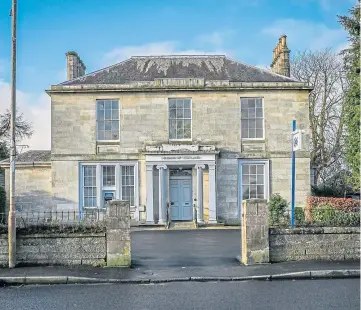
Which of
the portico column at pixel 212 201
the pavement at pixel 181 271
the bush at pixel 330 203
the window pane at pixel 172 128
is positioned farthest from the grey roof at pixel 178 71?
the pavement at pixel 181 271

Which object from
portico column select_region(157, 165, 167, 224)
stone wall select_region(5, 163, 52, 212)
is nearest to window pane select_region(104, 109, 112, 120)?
portico column select_region(157, 165, 167, 224)

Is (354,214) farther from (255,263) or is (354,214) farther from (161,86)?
(161,86)

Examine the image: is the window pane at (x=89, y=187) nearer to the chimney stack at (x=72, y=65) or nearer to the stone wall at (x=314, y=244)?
the chimney stack at (x=72, y=65)

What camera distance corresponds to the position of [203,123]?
26516mm

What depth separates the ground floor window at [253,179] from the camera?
26.4 metres

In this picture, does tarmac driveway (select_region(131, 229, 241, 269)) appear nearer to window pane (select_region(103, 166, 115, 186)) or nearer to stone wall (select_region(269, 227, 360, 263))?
stone wall (select_region(269, 227, 360, 263))

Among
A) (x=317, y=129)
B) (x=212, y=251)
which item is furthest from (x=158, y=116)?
(x=317, y=129)

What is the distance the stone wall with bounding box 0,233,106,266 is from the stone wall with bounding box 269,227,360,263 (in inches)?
172

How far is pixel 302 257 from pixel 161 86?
1524cm

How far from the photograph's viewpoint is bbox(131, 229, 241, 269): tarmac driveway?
44.8ft

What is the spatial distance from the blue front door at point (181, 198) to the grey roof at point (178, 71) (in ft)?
18.5

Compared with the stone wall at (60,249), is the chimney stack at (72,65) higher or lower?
higher

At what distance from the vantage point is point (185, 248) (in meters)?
16.7

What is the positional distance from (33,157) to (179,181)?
8723mm
